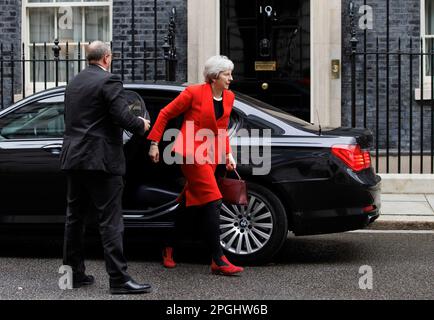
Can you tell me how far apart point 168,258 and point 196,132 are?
1162 millimetres

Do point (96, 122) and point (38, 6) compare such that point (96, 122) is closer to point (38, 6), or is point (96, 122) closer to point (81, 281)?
point (81, 281)

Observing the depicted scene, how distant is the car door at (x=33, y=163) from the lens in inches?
301

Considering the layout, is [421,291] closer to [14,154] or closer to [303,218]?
[303,218]

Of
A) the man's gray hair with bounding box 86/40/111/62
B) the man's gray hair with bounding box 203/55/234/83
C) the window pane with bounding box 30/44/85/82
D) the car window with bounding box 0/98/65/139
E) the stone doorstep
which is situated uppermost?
the window pane with bounding box 30/44/85/82

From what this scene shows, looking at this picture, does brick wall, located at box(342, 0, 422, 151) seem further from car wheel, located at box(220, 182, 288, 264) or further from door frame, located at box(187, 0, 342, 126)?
car wheel, located at box(220, 182, 288, 264)

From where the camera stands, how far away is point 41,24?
14.4 m

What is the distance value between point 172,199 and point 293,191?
1.01 m

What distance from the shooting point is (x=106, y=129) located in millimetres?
6414

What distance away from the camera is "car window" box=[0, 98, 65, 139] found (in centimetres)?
791

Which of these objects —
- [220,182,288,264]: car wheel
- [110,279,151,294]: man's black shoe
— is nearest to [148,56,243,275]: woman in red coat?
[220,182,288,264]: car wheel

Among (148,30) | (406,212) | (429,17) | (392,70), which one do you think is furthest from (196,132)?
(429,17)

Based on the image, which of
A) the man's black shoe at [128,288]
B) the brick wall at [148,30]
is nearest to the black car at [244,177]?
the man's black shoe at [128,288]

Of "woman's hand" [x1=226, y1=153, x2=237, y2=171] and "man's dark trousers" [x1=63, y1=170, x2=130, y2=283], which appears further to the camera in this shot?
"woman's hand" [x1=226, y1=153, x2=237, y2=171]
